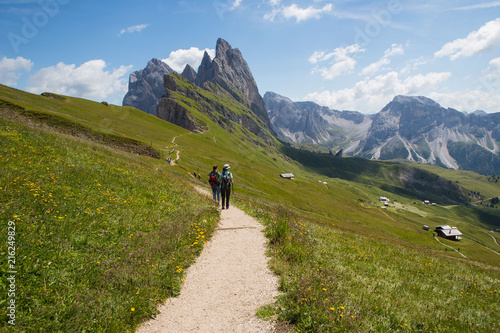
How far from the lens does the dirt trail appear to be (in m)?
7.40

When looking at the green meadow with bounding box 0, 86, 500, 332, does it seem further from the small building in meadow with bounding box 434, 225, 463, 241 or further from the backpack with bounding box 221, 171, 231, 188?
the small building in meadow with bounding box 434, 225, 463, 241

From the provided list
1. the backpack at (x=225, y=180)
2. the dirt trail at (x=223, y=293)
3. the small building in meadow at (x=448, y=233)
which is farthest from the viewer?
the small building in meadow at (x=448, y=233)

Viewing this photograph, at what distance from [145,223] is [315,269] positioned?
28.7 ft

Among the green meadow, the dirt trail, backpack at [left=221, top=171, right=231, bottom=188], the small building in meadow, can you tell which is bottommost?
the small building in meadow

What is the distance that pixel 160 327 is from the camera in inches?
285

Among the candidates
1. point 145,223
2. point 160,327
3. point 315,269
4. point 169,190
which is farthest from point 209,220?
point 160,327

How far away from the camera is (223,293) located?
9.20m

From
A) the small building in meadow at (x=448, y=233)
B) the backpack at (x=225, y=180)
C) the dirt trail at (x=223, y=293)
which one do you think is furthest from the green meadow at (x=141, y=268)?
the small building in meadow at (x=448, y=233)

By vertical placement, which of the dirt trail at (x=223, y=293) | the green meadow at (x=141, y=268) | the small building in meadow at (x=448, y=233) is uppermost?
the green meadow at (x=141, y=268)

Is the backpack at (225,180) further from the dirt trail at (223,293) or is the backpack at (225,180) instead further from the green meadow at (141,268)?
the dirt trail at (223,293)

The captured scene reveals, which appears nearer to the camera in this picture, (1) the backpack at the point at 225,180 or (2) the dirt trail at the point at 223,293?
(2) the dirt trail at the point at 223,293

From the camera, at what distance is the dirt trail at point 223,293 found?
740 centimetres

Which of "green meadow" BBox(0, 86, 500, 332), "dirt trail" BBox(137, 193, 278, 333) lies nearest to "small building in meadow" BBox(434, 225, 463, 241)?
"green meadow" BBox(0, 86, 500, 332)

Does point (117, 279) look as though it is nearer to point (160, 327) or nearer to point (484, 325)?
point (160, 327)
